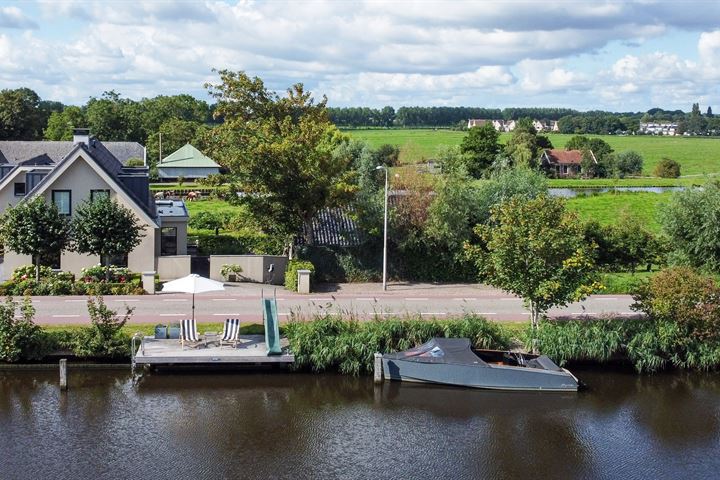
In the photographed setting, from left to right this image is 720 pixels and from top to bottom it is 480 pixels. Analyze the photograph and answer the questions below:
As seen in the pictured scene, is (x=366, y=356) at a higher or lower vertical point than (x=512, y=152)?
lower

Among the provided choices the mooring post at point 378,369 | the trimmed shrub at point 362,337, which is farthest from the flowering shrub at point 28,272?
the mooring post at point 378,369

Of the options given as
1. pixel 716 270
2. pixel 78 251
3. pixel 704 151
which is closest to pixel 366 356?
pixel 78 251

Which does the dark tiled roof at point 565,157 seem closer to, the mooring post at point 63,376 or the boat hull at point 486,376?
the boat hull at point 486,376

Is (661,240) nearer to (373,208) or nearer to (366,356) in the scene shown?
(373,208)

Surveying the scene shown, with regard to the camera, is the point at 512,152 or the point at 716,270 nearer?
the point at 716,270

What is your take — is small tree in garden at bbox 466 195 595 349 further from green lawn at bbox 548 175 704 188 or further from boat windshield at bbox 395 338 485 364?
green lawn at bbox 548 175 704 188

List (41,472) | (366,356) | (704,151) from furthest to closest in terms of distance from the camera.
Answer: (704,151), (366,356), (41,472)

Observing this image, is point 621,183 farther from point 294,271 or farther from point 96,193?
point 96,193

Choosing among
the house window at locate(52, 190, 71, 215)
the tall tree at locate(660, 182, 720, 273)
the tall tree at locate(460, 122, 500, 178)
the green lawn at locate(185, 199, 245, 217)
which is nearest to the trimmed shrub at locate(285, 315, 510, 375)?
the tall tree at locate(660, 182, 720, 273)
